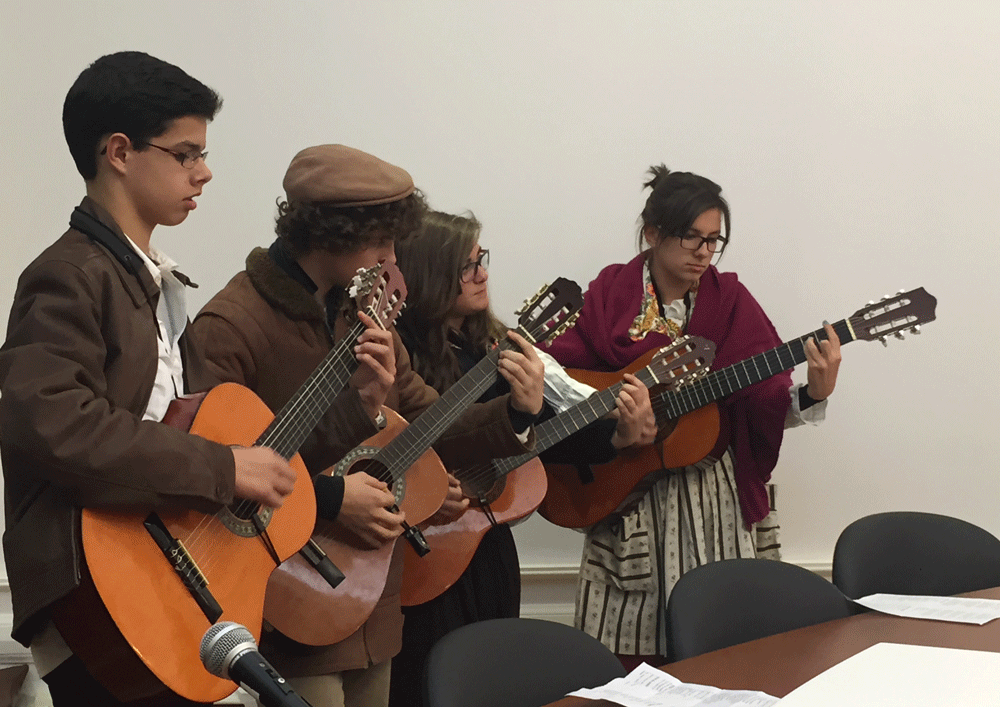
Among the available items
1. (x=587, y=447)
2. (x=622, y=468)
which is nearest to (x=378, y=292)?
(x=587, y=447)

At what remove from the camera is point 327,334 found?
212 centimetres

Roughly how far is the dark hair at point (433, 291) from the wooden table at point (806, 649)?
1.12 m

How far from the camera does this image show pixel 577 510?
9.95 feet

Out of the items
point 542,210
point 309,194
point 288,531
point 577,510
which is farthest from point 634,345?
point 288,531

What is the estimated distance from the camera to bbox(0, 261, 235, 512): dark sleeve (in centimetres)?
144

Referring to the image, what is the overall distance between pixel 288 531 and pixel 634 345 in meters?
1.46

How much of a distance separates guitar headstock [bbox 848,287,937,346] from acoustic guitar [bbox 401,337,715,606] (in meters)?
0.47

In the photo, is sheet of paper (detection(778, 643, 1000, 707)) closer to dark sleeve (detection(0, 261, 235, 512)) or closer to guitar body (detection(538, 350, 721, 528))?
dark sleeve (detection(0, 261, 235, 512))

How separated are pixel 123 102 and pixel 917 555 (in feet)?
6.71

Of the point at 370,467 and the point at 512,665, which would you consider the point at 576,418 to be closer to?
the point at 370,467

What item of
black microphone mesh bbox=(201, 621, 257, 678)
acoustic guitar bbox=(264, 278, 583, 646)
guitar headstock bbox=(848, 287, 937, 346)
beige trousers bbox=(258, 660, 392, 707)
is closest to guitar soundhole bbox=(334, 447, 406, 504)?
acoustic guitar bbox=(264, 278, 583, 646)

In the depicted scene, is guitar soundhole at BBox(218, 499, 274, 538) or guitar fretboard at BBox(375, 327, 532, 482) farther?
guitar fretboard at BBox(375, 327, 532, 482)

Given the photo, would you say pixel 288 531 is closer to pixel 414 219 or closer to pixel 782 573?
pixel 414 219

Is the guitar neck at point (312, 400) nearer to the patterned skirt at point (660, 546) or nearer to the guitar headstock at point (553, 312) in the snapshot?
the guitar headstock at point (553, 312)
